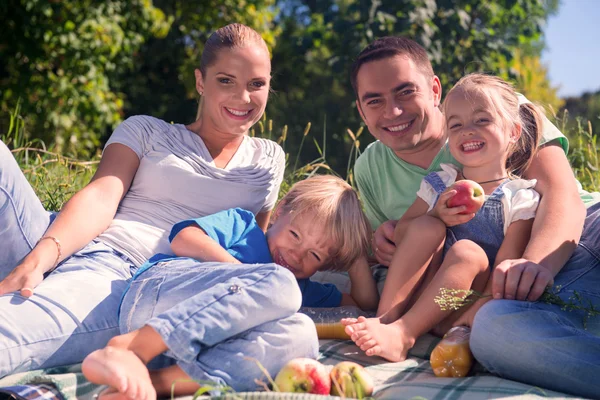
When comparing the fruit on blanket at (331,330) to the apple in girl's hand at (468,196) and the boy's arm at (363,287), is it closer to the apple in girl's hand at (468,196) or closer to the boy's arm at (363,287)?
the boy's arm at (363,287)

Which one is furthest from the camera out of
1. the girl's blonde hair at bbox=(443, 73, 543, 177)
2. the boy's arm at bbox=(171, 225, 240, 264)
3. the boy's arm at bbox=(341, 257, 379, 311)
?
the boy's arm at bbox=(341, 257, 379, 311)

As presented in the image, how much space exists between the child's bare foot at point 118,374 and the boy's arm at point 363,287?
1.33 m

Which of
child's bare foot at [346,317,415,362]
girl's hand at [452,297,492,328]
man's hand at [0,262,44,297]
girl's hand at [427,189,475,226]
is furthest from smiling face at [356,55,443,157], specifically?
man's hand at [0,262,44,297]

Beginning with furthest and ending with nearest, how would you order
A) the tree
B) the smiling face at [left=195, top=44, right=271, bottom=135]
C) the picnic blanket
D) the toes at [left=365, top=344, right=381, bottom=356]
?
the tree < the smiling face at [left=195, top=44, right=271, bottom=135] < the toes at [left=365, top=344, right=381, bottom=356] < the picnic blanket

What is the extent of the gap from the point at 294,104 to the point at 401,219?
31.7ft

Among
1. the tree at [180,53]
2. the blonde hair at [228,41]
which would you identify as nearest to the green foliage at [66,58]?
the tree at [180,53]

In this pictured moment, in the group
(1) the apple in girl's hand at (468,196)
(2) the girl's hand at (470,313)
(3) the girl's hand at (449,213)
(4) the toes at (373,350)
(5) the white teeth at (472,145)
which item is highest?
(5) the white teeth at (472,145)

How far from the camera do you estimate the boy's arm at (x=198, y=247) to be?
2.79 m

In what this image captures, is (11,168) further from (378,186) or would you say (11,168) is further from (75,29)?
(75,29)

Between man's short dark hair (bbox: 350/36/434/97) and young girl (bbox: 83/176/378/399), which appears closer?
young girl (bbox: 83/176/378/399)

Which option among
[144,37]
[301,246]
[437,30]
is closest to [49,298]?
[301,246]

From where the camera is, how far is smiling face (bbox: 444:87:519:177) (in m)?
3.07

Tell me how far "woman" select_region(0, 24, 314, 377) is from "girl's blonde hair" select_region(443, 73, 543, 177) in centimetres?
101

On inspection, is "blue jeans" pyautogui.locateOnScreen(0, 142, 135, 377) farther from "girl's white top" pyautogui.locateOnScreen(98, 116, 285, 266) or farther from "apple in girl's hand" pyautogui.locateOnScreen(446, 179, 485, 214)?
"apple in girl's hand" pyautogui.locateOnScreen(446, 179, 485, 214)
